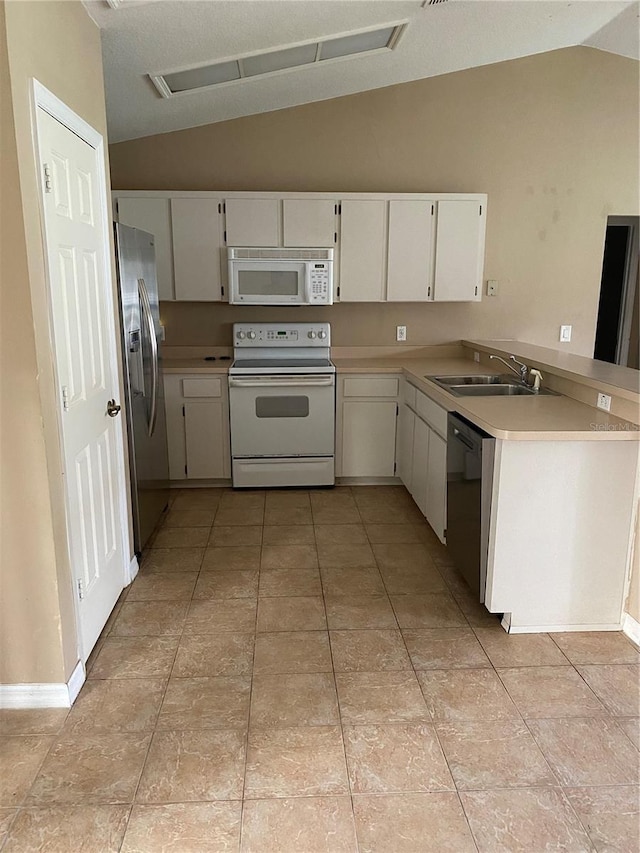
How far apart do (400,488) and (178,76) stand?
292 centimetres

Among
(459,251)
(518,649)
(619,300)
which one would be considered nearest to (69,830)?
(518,649)

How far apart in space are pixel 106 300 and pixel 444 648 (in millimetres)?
2067

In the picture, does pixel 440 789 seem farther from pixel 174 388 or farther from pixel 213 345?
pixel 213 345

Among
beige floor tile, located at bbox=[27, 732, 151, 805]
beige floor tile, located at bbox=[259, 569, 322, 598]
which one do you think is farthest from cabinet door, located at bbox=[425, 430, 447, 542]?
beige floor tile, located at bbox=[27, 732, 151, 805]

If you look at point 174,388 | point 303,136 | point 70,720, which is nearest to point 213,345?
point 174,388

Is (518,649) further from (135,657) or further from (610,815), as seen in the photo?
(135,657)

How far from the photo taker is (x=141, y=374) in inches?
128

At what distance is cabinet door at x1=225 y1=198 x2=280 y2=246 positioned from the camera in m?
4.16

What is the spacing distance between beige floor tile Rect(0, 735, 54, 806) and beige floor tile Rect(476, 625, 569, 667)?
1.63 m

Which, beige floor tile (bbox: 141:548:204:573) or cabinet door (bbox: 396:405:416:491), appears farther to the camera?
cabinet door (bbox: 396:405:416:491)

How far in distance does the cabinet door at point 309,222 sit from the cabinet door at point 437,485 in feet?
5.43

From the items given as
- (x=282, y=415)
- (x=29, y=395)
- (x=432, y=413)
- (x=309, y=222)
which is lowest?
(x=282, y=415)

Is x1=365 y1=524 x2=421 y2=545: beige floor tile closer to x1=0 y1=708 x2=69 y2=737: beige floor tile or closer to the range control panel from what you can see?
the range control panel

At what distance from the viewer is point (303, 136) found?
4375mm
